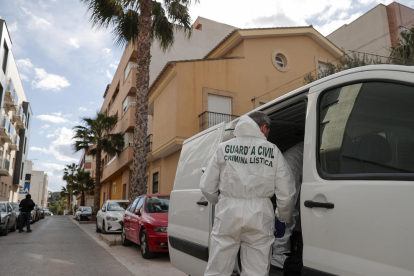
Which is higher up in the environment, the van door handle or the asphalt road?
the van door handle

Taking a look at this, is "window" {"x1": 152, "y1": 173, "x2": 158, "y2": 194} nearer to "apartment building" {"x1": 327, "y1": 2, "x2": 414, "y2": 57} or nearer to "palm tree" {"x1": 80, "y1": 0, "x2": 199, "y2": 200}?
"palm tree" {"x1": 80, "y1": 0, "x2": 199, "y2": 200}

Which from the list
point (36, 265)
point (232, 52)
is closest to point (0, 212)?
point (36, 265)

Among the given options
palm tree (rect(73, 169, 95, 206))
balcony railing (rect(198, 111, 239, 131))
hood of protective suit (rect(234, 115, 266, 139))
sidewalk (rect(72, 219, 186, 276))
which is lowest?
sidewalk (rect(72, 219, 186, 276))

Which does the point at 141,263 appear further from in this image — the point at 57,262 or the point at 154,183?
the point at 154,183

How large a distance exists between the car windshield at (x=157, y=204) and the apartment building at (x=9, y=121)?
28395mm

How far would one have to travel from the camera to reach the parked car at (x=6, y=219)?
13.8 metres

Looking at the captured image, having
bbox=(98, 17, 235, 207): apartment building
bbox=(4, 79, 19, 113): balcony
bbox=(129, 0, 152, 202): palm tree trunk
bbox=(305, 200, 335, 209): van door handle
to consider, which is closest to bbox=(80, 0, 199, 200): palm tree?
bbox=(129, 0, 152, 202): palm tree trunk

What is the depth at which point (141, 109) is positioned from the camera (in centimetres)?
1283

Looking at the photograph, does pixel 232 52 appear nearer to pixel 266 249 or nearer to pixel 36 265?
pixel 36 265

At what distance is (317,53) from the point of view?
2080 centimetres

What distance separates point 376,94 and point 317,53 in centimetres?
1968

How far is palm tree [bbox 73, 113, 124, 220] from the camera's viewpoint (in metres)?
27.8

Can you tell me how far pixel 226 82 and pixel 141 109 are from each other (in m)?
6.44

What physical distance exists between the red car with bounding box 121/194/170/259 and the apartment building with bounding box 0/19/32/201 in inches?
1095
